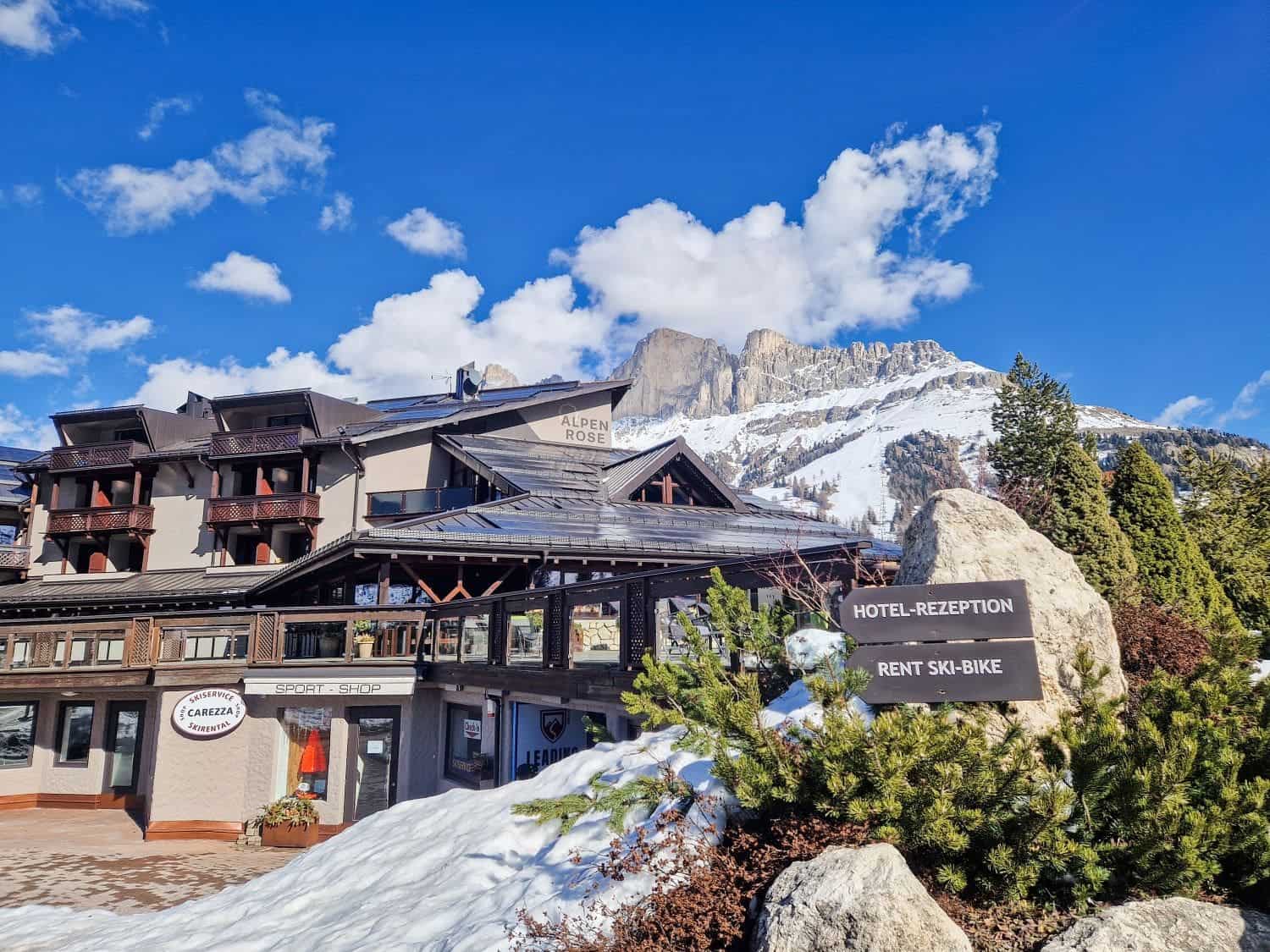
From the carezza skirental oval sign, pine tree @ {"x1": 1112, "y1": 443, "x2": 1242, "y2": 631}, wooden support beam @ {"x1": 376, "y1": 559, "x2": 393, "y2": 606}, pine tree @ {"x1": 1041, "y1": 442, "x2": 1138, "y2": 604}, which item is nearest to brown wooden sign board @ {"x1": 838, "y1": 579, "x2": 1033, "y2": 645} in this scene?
pine tree @ {"x1": 1041, "y1": 442, "x2": 1138, "y2": 604}

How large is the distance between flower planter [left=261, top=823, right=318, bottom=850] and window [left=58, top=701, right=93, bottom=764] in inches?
395

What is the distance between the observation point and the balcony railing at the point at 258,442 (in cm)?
2953

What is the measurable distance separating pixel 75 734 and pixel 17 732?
1.67m

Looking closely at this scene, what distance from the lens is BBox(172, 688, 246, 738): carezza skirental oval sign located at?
1831 centimetres

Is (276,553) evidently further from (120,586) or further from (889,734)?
(889,734)

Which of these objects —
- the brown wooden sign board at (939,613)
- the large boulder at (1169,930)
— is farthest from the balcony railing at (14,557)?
the large boulder at (1169,930)

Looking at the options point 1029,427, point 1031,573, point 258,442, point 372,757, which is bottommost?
point 372,757

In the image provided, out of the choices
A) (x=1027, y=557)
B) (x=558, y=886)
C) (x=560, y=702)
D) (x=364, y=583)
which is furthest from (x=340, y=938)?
(x=364, y=583)

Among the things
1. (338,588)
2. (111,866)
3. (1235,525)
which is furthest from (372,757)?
(1235,525)

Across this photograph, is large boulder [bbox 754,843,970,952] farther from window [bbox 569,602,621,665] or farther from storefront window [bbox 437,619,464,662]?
storefront window [bbox 437,619,464,662]

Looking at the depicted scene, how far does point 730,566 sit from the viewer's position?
29.2 feet

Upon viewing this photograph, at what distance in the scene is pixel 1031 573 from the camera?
7051 mm

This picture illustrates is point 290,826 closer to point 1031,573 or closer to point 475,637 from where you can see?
point 475,637

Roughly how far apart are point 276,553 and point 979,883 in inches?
1168
